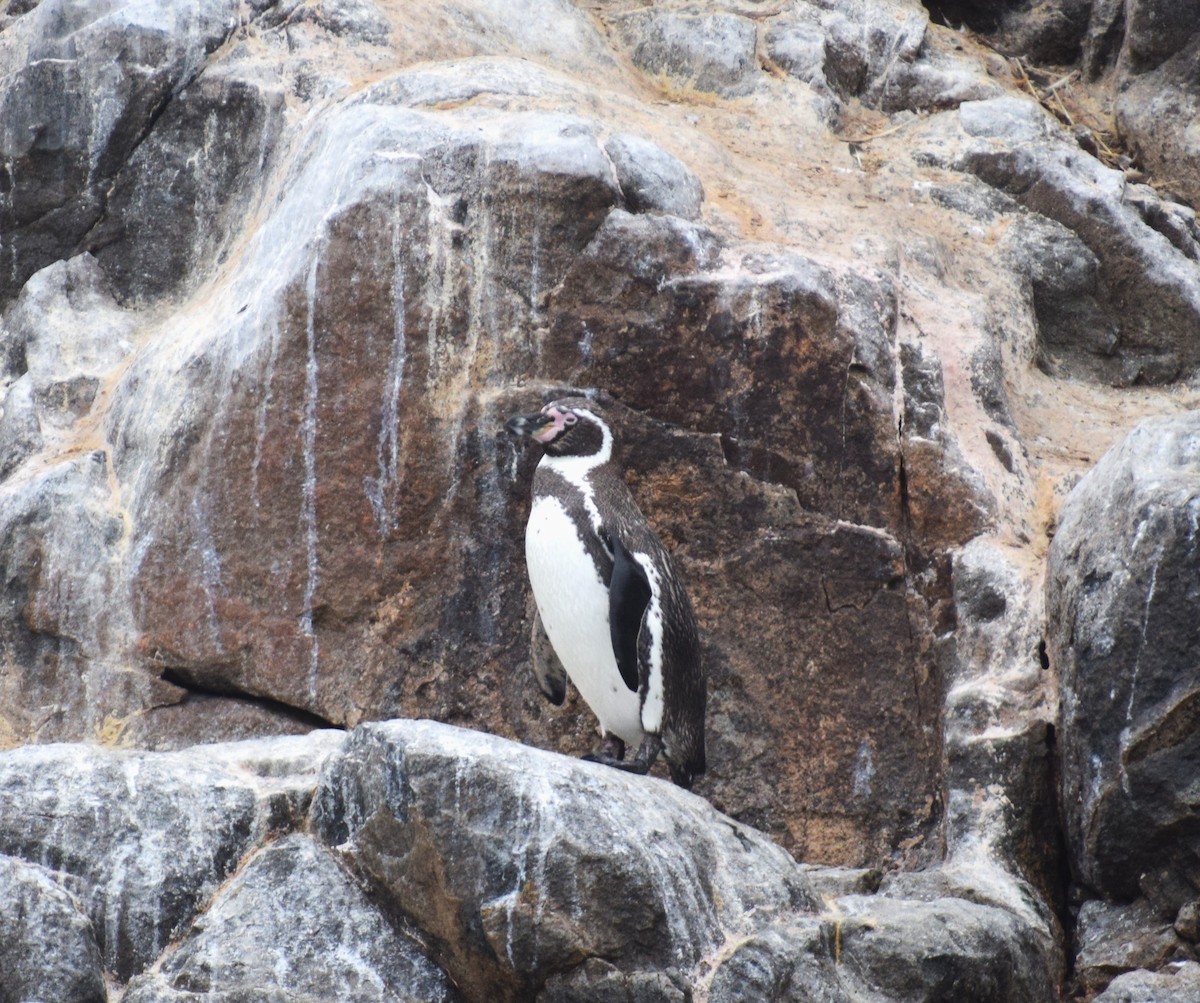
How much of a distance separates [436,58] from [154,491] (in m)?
→ 2.71

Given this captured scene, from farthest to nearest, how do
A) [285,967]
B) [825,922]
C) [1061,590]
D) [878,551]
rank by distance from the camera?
[878,551] < [1061,590] < [825,922] < [285,967]

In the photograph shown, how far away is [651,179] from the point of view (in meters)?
6.78

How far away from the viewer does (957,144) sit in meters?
8.34

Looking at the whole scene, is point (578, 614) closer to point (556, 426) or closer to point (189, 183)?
point (556, 426)

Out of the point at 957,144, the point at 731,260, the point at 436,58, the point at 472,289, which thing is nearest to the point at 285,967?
the point at 472,289

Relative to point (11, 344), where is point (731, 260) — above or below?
above

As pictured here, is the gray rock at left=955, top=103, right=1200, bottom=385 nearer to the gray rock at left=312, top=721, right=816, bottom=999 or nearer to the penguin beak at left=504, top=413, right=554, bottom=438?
the penguin beak at left=504, top=413, right=554, bottom=438

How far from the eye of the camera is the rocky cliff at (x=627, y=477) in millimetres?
4547

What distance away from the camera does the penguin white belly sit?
19.3 ft

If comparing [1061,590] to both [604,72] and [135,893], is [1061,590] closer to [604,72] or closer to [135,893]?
[135,893]

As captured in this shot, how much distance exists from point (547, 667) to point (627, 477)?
85 cm

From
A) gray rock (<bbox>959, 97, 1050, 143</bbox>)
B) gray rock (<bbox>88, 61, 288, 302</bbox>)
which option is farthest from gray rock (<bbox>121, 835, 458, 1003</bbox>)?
gray rock (<bbox>959, 97, 1050, 143</bbox>)

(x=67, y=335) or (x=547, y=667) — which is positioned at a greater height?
(x=67, y=335)

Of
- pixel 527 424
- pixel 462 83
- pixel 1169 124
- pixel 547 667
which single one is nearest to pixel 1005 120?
pixel 1169 124
